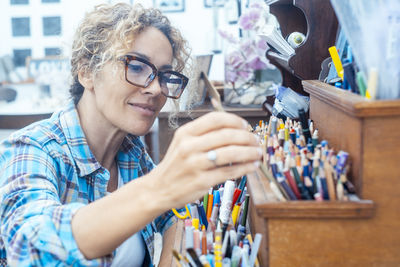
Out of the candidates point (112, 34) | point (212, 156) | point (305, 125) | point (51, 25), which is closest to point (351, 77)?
point (305, 125)

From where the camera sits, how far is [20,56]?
386cm

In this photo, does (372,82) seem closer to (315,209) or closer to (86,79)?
(315,209)

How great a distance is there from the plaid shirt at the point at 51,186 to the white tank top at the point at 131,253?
23 mm

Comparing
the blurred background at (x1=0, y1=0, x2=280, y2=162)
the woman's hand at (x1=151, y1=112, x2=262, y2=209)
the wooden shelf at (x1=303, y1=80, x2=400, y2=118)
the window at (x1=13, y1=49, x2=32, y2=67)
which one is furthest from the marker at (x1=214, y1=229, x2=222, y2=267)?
the window at (x1=13, y1=49, x2=32, y2=67)

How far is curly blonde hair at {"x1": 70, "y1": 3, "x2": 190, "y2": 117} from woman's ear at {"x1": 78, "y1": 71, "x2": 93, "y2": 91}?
0.01 m

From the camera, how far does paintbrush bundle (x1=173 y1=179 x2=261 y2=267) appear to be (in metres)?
0.65

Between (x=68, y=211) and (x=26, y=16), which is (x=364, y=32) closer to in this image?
(x=68, y=211)

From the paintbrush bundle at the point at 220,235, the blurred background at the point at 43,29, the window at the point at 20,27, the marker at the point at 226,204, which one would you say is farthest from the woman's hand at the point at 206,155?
the window at the point at 20,27

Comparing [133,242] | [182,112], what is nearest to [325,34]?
[133,242]

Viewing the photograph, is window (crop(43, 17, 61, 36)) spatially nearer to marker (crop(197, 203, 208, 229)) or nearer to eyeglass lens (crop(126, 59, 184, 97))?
eyeglass lens (crop(126, 59, 184, 97))

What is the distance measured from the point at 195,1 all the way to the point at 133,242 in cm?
290

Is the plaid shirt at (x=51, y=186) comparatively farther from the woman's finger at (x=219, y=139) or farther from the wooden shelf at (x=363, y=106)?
Result: the wooden shelf at (x=363, y=106)

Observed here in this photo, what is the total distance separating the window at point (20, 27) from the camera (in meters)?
3.78

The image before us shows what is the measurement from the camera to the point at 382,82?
1.88 feet
